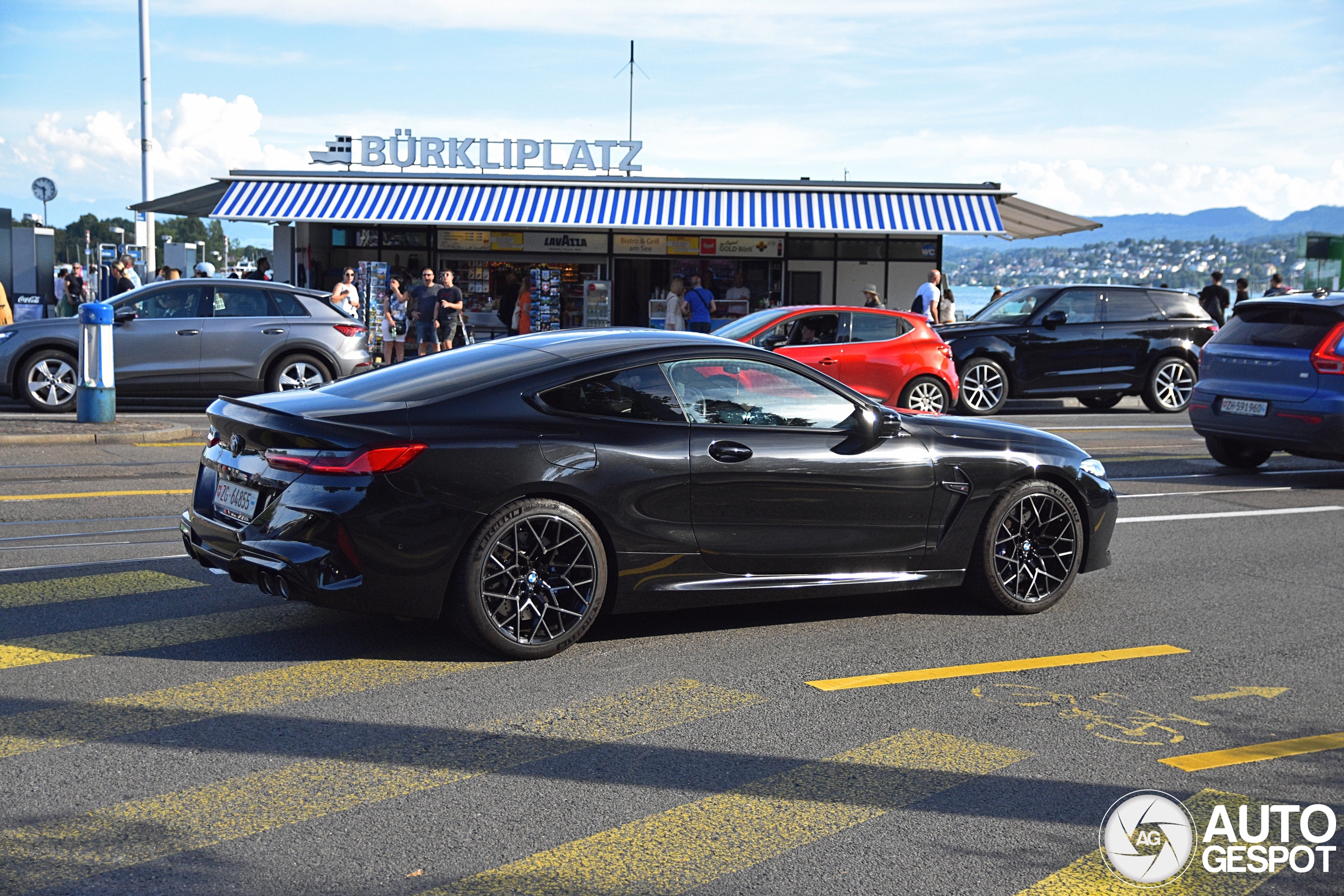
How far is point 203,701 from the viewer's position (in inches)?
187

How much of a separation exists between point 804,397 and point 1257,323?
7.70 meters

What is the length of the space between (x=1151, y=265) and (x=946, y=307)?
66972 mm

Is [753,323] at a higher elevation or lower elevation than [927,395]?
higher

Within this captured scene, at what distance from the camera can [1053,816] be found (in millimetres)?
3922

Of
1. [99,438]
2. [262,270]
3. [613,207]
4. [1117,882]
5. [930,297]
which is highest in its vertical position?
[613,207]

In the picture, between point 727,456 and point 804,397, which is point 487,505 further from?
point 804,397

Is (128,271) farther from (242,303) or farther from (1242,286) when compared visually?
(1242,286)

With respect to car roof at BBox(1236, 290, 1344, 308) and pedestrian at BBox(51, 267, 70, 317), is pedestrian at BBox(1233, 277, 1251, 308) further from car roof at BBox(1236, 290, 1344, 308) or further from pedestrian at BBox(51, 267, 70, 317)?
pedestrian at BBox(51, 267, 70, 317)

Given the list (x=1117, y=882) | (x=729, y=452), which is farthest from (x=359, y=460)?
(x=1117, y=882)

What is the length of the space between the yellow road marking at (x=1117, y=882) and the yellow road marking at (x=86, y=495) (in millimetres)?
7644

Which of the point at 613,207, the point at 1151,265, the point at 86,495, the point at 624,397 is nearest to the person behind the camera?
the point at 624,397

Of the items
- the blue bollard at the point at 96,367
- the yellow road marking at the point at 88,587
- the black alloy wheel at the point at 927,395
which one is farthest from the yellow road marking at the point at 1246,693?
the blue bollard at the point at 96,367

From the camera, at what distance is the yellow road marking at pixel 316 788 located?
11.2 feet

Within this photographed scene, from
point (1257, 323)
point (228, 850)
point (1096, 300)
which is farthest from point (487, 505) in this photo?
point (1096, 300)
